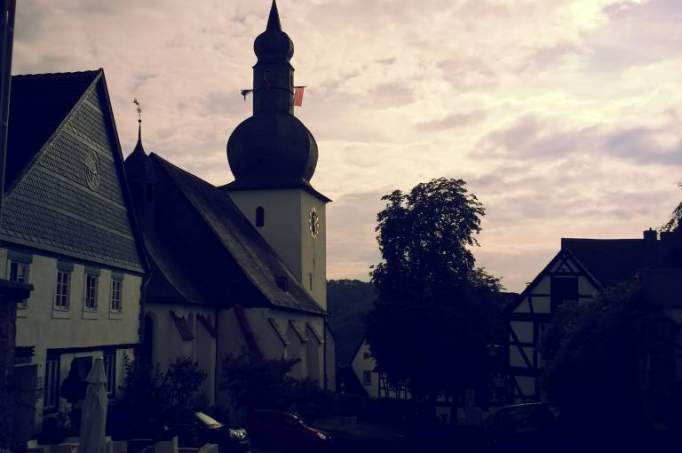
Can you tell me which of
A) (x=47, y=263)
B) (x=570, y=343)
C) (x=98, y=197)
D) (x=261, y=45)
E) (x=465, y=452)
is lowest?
(x=465, y=452)

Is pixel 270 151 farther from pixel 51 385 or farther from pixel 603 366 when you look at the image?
pixel 603 366

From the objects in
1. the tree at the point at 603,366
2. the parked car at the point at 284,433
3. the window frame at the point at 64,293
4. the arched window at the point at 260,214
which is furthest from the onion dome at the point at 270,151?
the tree at the point at 603,366

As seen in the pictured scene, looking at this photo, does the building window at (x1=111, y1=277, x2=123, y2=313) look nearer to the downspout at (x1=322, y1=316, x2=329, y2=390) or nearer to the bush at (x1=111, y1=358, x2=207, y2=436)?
the bush at (x1=111, y1=358, x2=207, y2=436)

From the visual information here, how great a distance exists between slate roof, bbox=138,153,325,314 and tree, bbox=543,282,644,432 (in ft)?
56.2

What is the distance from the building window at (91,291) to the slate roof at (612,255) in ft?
79.1

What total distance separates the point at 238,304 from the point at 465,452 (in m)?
14.9

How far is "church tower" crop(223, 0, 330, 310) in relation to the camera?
54.2m

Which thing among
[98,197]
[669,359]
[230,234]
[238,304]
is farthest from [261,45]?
[669,359]

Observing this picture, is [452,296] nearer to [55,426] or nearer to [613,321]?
[613,321]

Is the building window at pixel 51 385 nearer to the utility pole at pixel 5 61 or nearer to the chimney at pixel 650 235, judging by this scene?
the utility pole at pixel 5 61

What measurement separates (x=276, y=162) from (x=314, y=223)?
6031 mm

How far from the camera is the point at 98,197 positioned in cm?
2720

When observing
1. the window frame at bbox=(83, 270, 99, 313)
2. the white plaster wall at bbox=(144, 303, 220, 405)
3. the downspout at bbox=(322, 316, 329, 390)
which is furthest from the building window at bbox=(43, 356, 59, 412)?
the downspout at bbox=(322, 316, 329, 390)

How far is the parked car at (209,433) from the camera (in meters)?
25.7
